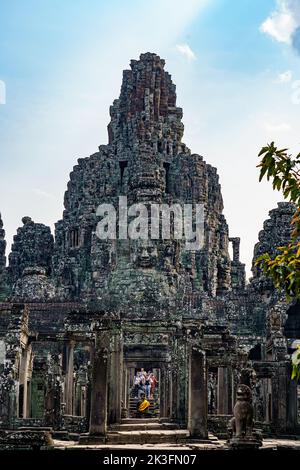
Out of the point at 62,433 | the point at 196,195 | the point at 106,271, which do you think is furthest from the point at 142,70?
the point at 62,433

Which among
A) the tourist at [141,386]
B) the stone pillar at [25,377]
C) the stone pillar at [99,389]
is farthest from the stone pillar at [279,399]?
the tourist at [141,386]

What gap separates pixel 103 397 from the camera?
20.5 metres

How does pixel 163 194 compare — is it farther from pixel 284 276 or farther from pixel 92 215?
pixel 284 276

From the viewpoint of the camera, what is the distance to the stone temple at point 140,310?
26.3 meters

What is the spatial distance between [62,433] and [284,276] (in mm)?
15619

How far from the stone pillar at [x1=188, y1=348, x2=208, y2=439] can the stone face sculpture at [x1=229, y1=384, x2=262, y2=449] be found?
5.76 feet

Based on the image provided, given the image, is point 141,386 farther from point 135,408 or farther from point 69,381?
point 69,381

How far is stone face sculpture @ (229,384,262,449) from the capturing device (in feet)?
61.8

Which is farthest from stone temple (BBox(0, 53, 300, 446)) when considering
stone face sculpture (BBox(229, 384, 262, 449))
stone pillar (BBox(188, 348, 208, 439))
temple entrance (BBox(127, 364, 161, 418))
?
stone face sculpture (BBox(229, 384, 262, 449))

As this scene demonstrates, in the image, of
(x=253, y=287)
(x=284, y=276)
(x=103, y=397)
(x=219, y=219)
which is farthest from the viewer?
(x=219, y=219)

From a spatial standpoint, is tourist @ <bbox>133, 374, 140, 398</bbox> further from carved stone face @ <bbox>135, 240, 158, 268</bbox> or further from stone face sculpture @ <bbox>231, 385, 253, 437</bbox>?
stone face sculpture @ <bbox>231, 385, 253, 437</bbox>

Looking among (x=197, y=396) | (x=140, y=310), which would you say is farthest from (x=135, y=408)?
(x=197, y=396)

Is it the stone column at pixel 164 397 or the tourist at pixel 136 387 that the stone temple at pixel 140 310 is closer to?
the stone column at pixel 164 397

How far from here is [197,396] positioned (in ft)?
70.0
